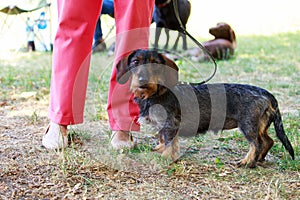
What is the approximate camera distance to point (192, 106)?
335 cm

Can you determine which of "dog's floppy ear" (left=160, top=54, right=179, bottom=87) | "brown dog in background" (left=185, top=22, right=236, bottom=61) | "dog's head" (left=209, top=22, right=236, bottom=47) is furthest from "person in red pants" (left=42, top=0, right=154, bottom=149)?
"dog's head" (left=209, top=22, right=236, bottom=47)

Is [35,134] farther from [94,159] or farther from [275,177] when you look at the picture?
[275,177]

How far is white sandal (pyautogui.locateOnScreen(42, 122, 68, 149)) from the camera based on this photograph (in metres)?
3.44

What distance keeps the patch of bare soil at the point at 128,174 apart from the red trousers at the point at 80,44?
356 millimetres

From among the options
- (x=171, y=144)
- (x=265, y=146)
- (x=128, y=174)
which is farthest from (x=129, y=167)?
(x=265, y=146)

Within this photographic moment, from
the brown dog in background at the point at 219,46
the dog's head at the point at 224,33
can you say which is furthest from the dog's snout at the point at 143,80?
the dog's head at the point at 224,33

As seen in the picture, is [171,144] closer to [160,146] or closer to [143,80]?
[160,146]

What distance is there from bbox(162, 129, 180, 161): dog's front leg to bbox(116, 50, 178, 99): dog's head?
0.31 m

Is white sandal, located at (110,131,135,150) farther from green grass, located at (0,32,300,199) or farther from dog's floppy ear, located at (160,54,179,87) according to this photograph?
dog's floppy ear, located at (160,54,179,87)

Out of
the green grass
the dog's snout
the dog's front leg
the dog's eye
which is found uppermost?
the dog's eye

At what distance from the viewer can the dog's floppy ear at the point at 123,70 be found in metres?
3.15

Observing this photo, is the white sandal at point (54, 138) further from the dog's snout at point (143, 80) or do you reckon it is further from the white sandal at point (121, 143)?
the dog's snout at point (143, 80)

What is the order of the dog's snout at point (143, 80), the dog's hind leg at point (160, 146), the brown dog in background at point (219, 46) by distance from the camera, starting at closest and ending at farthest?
1. the dog's snout at point (143, 80)
2. the dog's hind leg at point (160, 146)
3. the brown dog in background at point (219, 46)

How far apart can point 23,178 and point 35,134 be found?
101 cm
